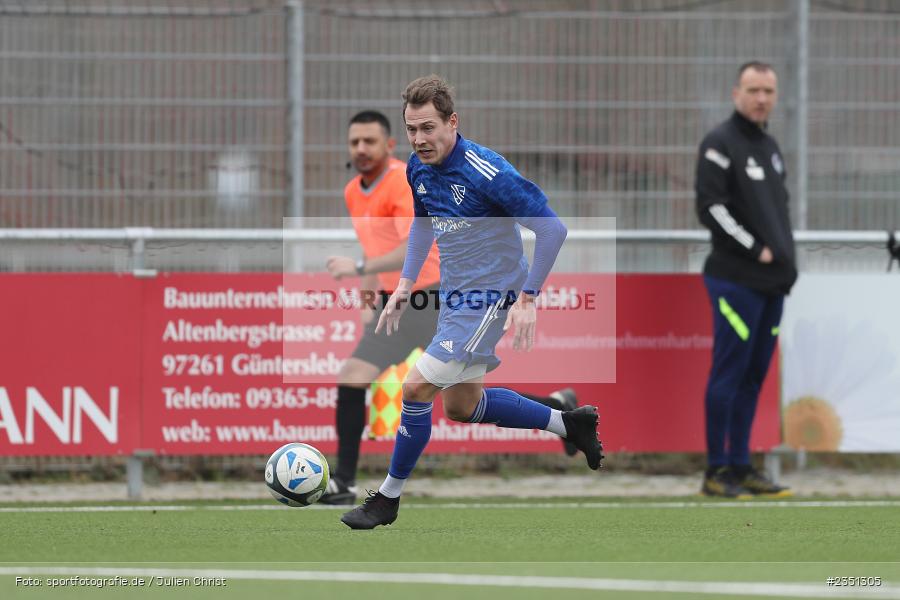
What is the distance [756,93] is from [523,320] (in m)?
3.36

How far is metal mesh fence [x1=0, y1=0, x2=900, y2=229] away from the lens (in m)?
11.1

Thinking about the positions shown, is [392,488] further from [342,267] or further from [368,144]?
[368,144]

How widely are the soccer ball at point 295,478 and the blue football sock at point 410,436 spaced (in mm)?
414

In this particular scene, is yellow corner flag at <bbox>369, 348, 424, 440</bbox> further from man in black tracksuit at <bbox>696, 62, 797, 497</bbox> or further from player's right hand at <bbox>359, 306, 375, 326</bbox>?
man in black tracksuit at <bbox>696, 62, 797, 497</bbox>

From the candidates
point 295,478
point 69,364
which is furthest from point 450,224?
point 69,364

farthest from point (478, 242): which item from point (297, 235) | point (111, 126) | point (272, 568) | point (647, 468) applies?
point (111, 126)

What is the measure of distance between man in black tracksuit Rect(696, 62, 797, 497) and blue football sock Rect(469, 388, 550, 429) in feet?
7.35

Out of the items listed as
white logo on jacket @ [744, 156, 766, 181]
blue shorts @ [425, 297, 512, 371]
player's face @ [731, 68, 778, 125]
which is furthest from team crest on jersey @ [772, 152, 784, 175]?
blue shorts @ [425, 297, 512, 371]

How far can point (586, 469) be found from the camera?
10.6m

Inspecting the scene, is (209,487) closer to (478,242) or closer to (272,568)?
(478,242)

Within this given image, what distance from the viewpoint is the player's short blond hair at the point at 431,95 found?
710 cm

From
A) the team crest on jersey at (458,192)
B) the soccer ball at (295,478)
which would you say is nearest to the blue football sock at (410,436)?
the soccer ball at (295,478)

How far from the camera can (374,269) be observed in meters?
9.15

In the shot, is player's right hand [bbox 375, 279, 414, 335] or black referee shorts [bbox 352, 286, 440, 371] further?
black referee shorts [bbox 352, 286, 440, 371]
